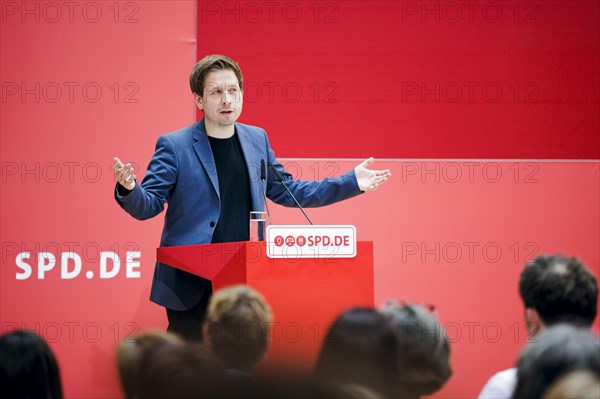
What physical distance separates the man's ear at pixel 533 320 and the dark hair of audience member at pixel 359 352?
24.5 inches

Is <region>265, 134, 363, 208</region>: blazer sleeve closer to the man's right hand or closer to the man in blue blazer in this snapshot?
the man in blue blazer

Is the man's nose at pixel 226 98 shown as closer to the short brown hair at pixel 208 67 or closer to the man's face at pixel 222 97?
the man's face at pixel 222 97

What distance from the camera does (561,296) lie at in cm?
198

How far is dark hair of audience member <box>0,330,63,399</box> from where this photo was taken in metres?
1.56

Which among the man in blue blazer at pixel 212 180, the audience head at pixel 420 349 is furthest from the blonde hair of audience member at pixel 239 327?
the man in blue blazer at pixel 212 180

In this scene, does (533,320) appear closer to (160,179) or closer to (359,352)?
(359,352)

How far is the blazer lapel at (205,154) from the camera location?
312cm

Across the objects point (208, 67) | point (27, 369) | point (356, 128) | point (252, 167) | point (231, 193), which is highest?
point (208, 67)

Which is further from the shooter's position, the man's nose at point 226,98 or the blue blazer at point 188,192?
the man's nose at point 226,98

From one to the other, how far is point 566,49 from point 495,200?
97cm

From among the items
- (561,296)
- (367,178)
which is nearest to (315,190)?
(367,178)

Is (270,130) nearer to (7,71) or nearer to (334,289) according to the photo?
(7,71)

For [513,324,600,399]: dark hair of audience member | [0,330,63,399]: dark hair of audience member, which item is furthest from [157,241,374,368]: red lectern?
[513,324,600,399]: dark hair of audience member

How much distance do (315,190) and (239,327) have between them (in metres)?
1.43
